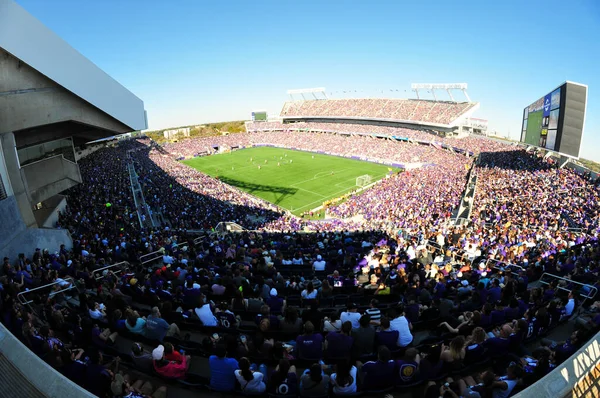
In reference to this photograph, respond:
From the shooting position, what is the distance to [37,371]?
4.35 meters

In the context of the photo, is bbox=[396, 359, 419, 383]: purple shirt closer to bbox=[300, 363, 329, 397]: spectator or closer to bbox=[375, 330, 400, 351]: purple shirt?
bbox=[375, 330, 400, 351]: purple shirt

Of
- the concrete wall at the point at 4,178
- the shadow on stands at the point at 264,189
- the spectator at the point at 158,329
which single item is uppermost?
the concrete wall at the point at 4,178

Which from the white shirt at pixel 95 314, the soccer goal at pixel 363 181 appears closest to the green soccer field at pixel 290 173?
the soccer goal at pixel 363 181

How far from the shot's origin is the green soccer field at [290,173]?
130 ft

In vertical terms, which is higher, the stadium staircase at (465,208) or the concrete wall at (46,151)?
the concrete wall at (46,151)

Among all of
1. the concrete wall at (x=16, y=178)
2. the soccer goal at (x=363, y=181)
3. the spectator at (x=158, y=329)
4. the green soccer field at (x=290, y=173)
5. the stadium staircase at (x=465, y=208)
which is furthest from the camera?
the soccer goal at (x=363, y=181)

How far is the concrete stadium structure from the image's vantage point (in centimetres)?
1062

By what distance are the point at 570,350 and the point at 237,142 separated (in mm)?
81598

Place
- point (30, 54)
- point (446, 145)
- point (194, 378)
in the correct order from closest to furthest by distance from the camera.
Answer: point (194, 378)
point (30, 54)
point (446, 145)

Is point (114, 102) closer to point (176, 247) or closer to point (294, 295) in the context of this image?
point (176, 247)

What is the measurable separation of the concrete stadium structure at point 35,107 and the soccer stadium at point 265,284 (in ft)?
0.23

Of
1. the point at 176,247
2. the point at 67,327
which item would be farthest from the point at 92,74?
the point at 67,327

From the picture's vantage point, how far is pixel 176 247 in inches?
531

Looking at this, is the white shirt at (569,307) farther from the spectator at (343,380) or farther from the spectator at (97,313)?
the spectator at (97,313)
